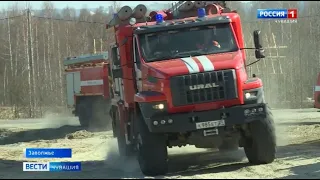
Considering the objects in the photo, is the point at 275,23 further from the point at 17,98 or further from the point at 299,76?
the point at 17,98

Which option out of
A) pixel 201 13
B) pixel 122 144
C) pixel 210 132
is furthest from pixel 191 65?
pixel 122 144

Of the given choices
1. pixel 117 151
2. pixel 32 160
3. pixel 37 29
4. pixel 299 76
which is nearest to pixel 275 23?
pixel 299 76

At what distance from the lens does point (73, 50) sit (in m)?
39.8

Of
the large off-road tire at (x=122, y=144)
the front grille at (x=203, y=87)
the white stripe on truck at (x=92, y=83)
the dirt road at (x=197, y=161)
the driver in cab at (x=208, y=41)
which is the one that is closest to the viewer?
the front grille at (x=203, y=87)

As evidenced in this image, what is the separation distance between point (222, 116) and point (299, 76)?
23.1 meters

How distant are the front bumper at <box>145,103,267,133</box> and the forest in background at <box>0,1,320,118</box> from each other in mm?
19656

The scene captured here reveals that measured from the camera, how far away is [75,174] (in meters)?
10.2

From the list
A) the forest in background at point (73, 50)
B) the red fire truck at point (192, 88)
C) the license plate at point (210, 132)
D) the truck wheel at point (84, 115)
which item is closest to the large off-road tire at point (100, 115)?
the truck wheel at point (84, 115)

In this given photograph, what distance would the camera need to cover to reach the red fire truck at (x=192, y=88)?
934cm

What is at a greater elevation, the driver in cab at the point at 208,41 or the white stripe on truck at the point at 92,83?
the driver in cab at the point at 208,41

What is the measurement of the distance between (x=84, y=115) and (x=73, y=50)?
16683mm

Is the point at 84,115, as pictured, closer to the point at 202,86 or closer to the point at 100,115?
the point at 100,115

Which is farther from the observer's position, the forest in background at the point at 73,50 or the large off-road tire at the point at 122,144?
the forest in background at the point at 73,50

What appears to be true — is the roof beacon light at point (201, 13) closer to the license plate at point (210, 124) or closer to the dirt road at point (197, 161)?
the license plate at point (210, 124)
